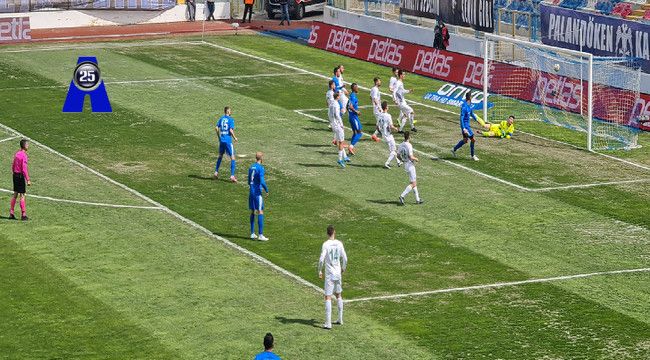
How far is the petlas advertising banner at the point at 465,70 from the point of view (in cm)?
4794

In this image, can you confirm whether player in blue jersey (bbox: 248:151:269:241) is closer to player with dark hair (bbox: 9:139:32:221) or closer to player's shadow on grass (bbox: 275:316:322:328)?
player's shadow on grass (bbox: 275:316:322:328)

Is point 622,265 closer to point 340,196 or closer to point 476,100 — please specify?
point 340,196

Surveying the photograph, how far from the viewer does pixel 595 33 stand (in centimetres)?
5266

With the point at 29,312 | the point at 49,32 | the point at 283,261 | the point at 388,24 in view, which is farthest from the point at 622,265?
the point at 49,32

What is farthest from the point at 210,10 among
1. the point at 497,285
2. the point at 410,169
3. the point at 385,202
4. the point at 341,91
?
the point at 497,285

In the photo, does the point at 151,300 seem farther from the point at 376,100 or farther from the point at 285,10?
the point at 285,10

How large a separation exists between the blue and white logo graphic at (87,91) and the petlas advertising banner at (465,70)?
49.9 ft

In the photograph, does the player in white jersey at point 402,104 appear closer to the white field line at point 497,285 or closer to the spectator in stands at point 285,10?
the white field line at point 497,285

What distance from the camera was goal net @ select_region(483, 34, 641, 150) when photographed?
46.6 m

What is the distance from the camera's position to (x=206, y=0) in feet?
251

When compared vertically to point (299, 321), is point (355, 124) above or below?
above

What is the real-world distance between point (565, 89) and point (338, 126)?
11.8m

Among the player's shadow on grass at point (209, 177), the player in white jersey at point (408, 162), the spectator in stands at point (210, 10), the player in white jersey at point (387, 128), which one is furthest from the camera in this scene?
the spectator in stands at point (210, 10)

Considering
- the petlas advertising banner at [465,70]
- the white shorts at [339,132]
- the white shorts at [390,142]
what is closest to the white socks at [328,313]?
the white shorts at [390,142]
